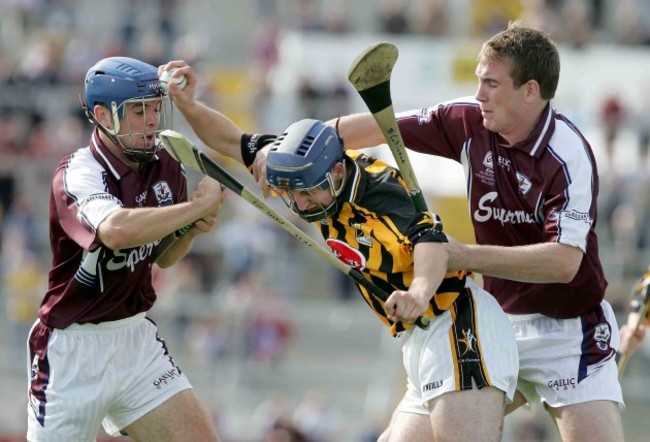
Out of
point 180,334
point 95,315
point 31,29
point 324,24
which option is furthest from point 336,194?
point 31,29

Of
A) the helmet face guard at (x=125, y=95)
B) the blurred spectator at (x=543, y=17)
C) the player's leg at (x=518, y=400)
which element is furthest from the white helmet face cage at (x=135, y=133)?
the blurred spectator at (x=543, y=17)

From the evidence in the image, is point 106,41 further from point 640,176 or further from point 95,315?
point 95,315

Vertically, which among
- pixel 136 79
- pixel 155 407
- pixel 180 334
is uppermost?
pixel 136 79

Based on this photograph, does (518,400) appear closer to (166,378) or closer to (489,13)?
(166,378)

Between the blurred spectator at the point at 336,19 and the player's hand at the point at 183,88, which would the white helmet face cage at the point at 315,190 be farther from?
the blurred spectator at the point at 336,19

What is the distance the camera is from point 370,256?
6.02m

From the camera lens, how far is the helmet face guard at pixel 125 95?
21.4 ft

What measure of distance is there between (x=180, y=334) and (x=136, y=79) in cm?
929

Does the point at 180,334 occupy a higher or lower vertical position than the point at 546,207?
lower

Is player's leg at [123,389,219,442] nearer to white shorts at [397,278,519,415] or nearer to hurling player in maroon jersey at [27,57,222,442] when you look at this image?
hurling player in maroon jersey at [27,57,222,442]

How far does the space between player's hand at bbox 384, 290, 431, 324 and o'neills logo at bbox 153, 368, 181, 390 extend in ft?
5.24

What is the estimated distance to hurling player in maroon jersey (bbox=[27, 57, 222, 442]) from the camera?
21.5ft

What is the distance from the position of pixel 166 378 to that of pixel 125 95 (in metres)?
1.42

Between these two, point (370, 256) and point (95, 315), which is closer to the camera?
point (370, 256)
